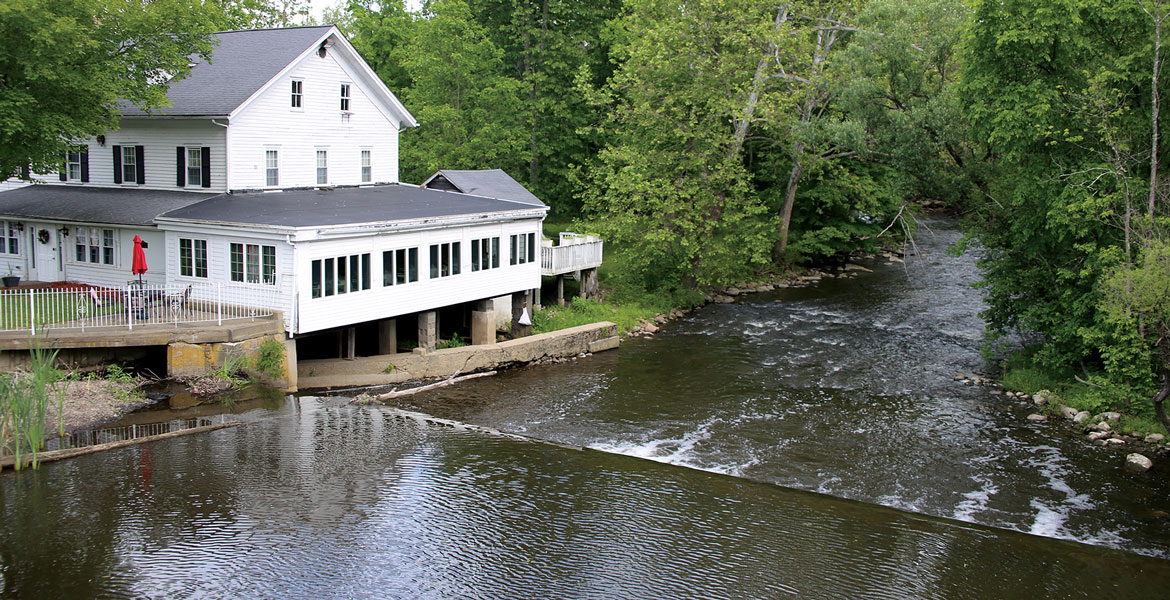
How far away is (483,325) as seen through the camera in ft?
103

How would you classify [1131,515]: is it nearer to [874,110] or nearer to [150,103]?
[874,110]

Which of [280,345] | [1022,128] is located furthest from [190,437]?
[1022,128]

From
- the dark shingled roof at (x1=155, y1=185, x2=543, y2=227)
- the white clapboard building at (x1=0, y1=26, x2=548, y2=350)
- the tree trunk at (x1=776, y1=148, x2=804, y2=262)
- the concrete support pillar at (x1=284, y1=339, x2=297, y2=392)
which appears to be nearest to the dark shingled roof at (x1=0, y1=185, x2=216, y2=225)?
the white clapboard building at (x1=0, y1=26, x2=548, y2=350)

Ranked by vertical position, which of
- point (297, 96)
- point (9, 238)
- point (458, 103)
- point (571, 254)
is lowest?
point (571, 254)

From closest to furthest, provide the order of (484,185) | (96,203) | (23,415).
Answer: (23,415) → (96,203) → (484,185)

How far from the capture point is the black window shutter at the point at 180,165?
101 feet

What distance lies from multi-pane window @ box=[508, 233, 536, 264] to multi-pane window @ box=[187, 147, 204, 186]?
9868mm

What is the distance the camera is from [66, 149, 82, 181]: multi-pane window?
33375 millimetres

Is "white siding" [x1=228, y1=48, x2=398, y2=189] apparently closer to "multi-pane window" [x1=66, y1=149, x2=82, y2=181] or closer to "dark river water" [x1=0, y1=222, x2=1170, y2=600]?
"multi-pane window" [x1=66, y1=149, x2=82, y2=181]

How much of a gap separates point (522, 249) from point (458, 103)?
1792 cm

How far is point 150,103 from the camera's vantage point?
91.2ft

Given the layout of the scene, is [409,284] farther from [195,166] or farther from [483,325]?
[195,166]

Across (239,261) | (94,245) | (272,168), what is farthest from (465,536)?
(94,245)

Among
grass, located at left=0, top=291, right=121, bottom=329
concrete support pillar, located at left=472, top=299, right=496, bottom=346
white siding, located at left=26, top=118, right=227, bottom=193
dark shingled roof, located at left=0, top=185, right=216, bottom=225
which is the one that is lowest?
concrete support pillar, located at left=472, top=299, right=496, bottom=346
